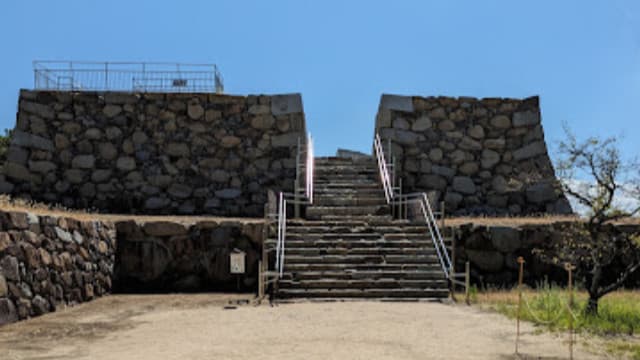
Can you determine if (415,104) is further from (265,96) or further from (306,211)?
(306,211)

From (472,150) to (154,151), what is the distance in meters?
9.39

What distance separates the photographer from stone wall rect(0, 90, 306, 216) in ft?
59.0

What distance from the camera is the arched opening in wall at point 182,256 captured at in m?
12.9

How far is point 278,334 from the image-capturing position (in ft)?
24.5

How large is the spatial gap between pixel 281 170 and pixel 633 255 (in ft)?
30.8

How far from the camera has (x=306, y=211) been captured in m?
14.8

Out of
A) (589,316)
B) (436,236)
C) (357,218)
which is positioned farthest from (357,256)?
(589,316)

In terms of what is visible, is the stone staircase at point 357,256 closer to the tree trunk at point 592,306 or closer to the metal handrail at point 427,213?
the metal handrail at point 427,213

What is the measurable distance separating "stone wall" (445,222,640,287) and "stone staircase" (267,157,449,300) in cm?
97

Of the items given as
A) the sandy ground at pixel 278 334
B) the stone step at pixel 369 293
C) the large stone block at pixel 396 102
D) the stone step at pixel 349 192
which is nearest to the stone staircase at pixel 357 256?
the stone step at pixel 369 293

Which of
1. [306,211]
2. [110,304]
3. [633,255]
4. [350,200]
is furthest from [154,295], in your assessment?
[633,255]

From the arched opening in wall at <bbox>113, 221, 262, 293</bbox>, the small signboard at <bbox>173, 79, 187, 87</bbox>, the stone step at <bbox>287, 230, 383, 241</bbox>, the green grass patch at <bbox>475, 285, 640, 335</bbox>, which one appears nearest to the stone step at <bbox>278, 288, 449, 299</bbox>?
the green grass patch at <bbox>475, 285, 640, 335</bbox>

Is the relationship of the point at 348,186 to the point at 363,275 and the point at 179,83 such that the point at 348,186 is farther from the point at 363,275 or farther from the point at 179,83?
the point at 179,83

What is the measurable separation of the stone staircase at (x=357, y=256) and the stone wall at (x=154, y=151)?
12.3 ft
